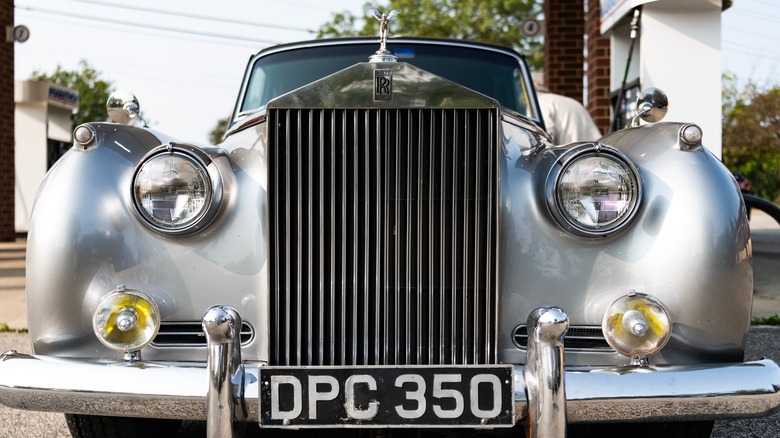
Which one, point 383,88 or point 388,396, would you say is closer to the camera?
point 388,396

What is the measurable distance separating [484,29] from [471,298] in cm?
3017

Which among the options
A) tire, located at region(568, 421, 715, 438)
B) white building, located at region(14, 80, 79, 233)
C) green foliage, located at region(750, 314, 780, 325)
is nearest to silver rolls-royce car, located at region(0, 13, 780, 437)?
tire, located at region(568, 421, 715, 438)

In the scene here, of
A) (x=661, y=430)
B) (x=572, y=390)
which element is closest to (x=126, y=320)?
(x=572, y=390)

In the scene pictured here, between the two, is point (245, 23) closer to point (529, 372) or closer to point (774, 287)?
point (774, 287)

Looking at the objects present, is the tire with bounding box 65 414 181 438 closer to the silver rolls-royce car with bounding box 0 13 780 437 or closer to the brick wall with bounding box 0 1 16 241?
the silver rolls-royce car with bounding box 0 13 780 437

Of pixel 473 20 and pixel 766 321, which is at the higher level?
pixel 473 20

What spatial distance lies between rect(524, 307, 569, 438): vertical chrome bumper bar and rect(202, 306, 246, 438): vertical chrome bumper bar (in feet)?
2.47

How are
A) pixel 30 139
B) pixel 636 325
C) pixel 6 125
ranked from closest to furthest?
pixel 636 325 → pixel 6 125 → pixel 30 139

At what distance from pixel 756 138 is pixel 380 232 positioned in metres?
38.7

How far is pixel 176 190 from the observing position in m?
2.44

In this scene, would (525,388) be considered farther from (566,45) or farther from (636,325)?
(566,45)

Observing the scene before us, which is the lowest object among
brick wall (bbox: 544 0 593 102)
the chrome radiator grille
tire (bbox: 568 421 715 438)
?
tire (bbox: 568 421 715 438)

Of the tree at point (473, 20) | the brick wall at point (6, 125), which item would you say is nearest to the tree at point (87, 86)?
the tree at point (473, 20)

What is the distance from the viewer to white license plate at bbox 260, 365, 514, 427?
2.10 metres
